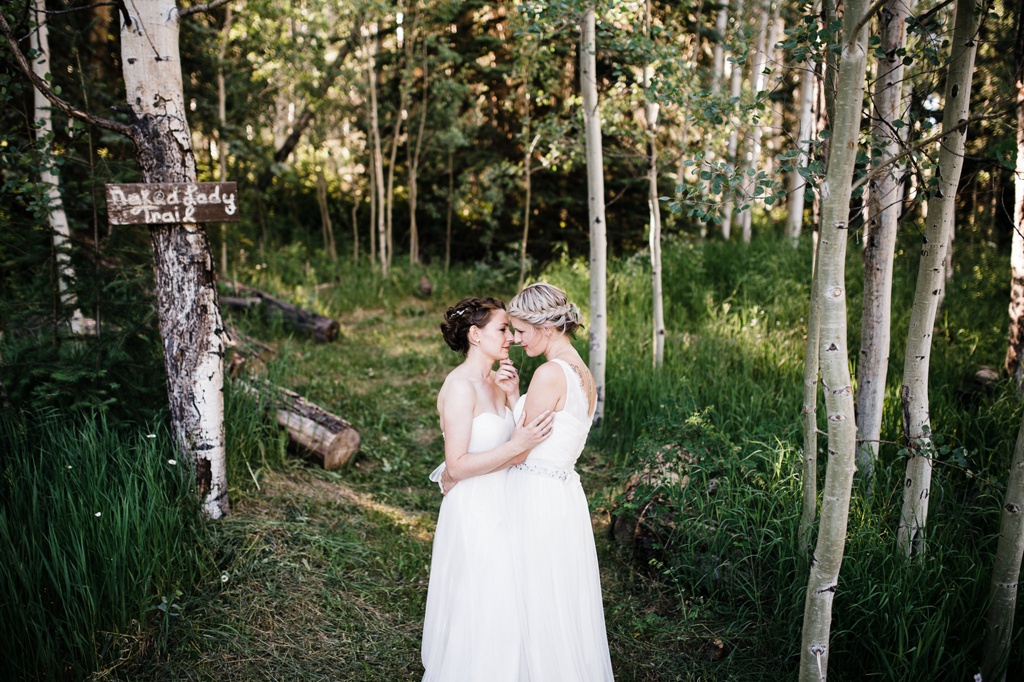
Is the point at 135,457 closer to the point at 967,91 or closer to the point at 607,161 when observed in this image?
the point at 967,91

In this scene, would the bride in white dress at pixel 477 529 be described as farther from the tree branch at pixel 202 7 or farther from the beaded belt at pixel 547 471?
the tree branch at pixel 202 7

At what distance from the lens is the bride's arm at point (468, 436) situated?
2.59 meters

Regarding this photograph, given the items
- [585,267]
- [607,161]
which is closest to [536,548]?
[585,267]

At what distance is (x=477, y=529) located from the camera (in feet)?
9.04

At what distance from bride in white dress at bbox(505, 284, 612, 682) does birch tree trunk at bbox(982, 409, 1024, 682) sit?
1.55 metres

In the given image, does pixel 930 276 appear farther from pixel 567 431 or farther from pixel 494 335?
pixel 494 335

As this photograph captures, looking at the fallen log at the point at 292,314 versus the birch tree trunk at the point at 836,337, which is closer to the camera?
the birch tree trunk at the point at 836,337

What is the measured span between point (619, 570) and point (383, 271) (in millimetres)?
8362

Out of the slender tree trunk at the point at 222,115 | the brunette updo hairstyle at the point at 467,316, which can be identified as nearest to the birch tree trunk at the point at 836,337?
the brunette updo hairstyle at the point at 467,316

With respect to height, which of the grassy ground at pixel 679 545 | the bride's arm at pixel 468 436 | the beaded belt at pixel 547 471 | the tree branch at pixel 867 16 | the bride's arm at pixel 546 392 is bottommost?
the grassy ground at pixel 679 545

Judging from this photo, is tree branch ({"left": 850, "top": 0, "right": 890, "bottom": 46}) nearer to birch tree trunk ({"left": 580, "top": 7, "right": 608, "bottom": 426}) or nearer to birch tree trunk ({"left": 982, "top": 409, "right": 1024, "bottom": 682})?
birch tree trunk ({"left": 982, "top": 409, "right": 1024, "bottom": 682})

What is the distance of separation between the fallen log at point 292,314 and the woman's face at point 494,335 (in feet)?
19.7

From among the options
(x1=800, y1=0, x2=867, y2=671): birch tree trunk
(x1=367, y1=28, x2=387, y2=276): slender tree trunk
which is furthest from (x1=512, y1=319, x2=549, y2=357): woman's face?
(x1=367, y1=28, x2=387, y2=276): slender tree trunk

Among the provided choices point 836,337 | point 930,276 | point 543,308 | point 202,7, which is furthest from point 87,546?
point 930,276
